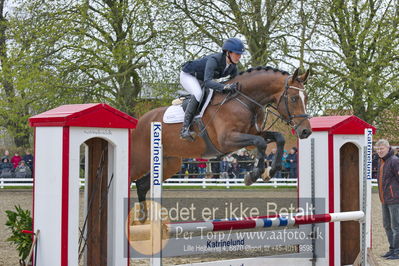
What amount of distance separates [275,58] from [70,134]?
12336mm

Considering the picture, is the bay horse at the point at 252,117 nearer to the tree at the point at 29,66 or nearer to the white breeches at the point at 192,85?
the white breeches at the point at 192,85

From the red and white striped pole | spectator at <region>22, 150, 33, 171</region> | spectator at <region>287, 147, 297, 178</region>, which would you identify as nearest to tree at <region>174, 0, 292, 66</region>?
spectator at <region>287, 147, 297, 178</region>

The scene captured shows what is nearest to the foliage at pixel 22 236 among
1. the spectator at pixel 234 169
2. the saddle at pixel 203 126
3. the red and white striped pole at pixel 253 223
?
the red and white striped pole at pixel 253 223

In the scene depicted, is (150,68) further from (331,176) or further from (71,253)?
(71,253)

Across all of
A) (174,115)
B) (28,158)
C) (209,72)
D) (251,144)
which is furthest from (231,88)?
(28,158)

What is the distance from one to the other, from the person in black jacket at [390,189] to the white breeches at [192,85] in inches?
101

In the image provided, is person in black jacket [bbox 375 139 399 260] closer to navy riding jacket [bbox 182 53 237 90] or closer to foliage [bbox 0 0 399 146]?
navy riding jacket [bbox 182 53 237 90]

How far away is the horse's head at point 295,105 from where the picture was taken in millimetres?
4832

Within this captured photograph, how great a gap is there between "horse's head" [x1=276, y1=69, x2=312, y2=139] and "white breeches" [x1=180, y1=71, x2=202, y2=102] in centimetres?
80

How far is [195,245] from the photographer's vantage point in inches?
194

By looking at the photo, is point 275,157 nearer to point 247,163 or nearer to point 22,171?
point 247,163

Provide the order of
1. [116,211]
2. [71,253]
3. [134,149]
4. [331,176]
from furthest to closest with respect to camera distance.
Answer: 1. [134,149]
2. [331,176]
3. [116,211]
4. [71,253]

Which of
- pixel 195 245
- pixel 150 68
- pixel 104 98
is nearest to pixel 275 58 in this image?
pixel 150 68

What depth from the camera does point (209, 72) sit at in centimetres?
515
